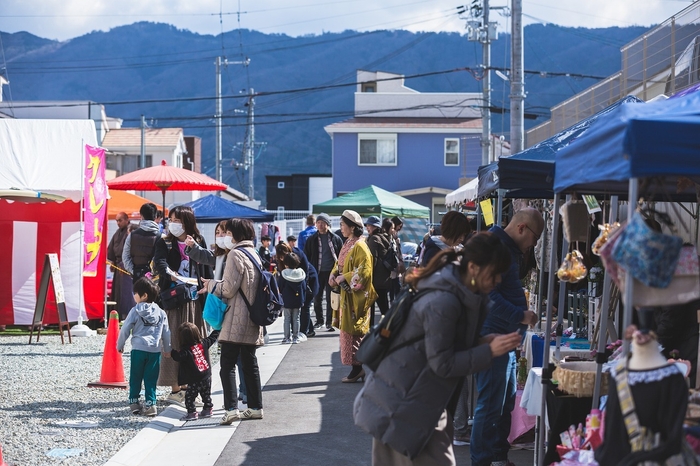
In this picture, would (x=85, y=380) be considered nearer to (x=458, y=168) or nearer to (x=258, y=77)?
(x=458, y=168)

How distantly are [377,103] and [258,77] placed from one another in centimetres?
15255

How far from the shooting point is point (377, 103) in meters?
43.4

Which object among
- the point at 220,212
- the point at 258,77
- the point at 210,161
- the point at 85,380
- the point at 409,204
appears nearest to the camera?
the point at 85,380

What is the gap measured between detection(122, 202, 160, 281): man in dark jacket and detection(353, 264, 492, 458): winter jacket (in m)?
7.07

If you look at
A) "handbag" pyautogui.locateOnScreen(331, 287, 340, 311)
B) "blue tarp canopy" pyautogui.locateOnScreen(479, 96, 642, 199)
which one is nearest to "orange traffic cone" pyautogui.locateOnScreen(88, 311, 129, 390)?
"handbag" pyautogui.locateOnScreen(331, 287, 340, 311)

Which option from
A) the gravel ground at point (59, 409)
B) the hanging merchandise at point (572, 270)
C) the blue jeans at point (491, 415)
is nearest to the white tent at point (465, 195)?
the gravel ground at point (59, 409)

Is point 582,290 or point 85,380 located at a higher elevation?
point 582,290

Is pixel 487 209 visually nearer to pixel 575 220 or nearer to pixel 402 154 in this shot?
pixel 575 220

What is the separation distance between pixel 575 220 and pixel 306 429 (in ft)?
11.0

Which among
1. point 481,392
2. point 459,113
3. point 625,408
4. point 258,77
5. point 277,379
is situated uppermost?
point 258,77

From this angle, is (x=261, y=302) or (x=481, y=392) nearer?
(x=481, y=392)

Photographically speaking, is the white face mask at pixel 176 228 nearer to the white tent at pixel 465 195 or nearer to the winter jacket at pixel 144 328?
the winter jacket at pixel 144 328

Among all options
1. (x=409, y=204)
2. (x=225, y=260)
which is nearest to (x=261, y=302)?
(x=225, y=260)

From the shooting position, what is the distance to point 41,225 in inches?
594
